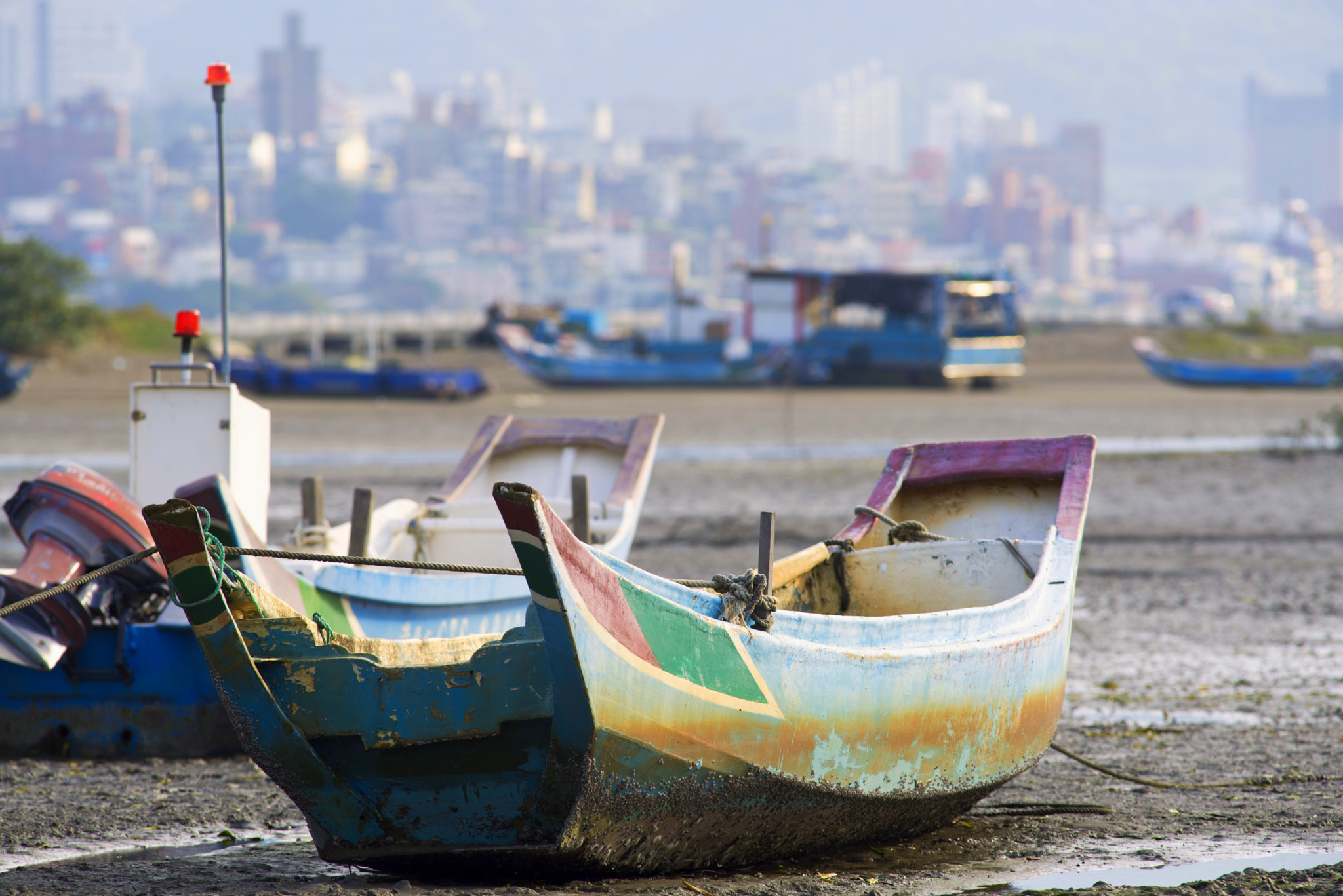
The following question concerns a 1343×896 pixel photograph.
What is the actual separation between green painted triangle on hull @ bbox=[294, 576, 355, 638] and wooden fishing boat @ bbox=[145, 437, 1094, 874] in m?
1.46

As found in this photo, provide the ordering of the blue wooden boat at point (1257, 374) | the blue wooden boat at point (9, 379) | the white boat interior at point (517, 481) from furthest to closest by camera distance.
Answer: the blue wooden boat at point (1257, 374) < the blue wooden boat at point (9, 379) < the white boat interior at point (517, 481)

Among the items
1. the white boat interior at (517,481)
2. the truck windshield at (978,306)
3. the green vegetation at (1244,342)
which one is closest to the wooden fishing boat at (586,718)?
the white boat interior at (517,481)

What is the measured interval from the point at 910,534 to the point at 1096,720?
163cm

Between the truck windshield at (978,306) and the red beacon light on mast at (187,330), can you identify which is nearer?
the red beacon light on mast at (187,330)

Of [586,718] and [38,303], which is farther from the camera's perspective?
[38,303]

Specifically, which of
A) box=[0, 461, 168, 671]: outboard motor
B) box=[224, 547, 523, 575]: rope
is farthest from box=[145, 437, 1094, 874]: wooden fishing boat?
box=[0, 461, 168, 671]: outboard motor

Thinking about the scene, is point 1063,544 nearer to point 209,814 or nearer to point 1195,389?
point 209,814

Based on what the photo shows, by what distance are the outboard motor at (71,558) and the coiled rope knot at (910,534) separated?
10.2 ft

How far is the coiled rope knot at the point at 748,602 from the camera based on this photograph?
4.23 m

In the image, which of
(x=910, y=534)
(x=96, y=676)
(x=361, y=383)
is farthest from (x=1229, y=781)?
(x=361, y=383)

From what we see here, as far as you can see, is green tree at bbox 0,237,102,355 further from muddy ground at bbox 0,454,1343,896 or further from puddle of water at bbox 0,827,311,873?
puddle of water at bbox 0,827,311,873

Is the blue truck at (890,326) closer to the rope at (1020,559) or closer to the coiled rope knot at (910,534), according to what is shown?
the coiled rope knot at (910,534)

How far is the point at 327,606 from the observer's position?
19.4ft

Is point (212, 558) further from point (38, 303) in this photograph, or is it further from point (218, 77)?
point (38, 303)
